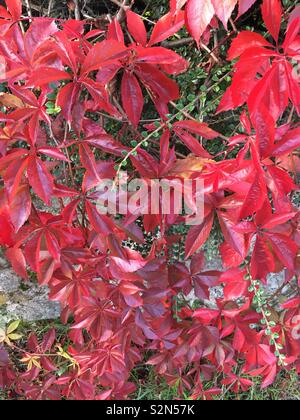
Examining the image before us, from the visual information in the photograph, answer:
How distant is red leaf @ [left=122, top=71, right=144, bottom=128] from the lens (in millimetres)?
763

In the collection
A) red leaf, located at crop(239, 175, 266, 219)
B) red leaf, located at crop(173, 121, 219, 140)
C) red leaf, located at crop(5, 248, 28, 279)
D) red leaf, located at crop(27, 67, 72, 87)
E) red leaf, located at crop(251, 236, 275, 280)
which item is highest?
red leaf, located at crop(27, 67, 72, 87)

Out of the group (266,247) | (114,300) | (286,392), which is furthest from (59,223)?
(286,392)

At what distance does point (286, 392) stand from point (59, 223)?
4.30ft

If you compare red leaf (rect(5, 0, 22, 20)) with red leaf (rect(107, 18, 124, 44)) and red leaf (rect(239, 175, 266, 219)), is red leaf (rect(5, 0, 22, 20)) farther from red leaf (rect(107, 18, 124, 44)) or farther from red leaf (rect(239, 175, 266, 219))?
red leaf (rect(239, 175, 266, 219))

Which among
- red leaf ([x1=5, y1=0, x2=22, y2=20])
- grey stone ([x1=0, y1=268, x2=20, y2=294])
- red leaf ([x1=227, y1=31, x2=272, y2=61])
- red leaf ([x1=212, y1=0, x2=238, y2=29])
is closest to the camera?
red leaf ([x1=212, y1=0, x2=238, y2=29])

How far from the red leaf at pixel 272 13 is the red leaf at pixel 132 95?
23cm

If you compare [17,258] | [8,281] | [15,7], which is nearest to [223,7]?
[15,7]

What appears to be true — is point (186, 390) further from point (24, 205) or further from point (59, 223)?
point (24, 205)

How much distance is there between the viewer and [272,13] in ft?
2.10

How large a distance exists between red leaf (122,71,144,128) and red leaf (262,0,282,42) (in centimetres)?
23

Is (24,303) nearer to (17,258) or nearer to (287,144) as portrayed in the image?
(17,258)

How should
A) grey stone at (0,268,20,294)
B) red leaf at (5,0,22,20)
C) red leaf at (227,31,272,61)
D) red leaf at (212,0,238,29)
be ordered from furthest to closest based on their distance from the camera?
grey stone at (0,268,20,294) < red leaf at (5,0,22,20) < red leaf at (227,31,272,61) < red leaf at (212,0,238,29)

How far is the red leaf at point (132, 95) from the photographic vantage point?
0.76m

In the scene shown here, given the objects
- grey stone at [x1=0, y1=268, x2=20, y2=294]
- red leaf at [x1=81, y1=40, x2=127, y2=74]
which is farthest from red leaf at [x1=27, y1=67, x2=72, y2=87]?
grey stone at [x1=0, y1=268, x2=20, y2=294]
